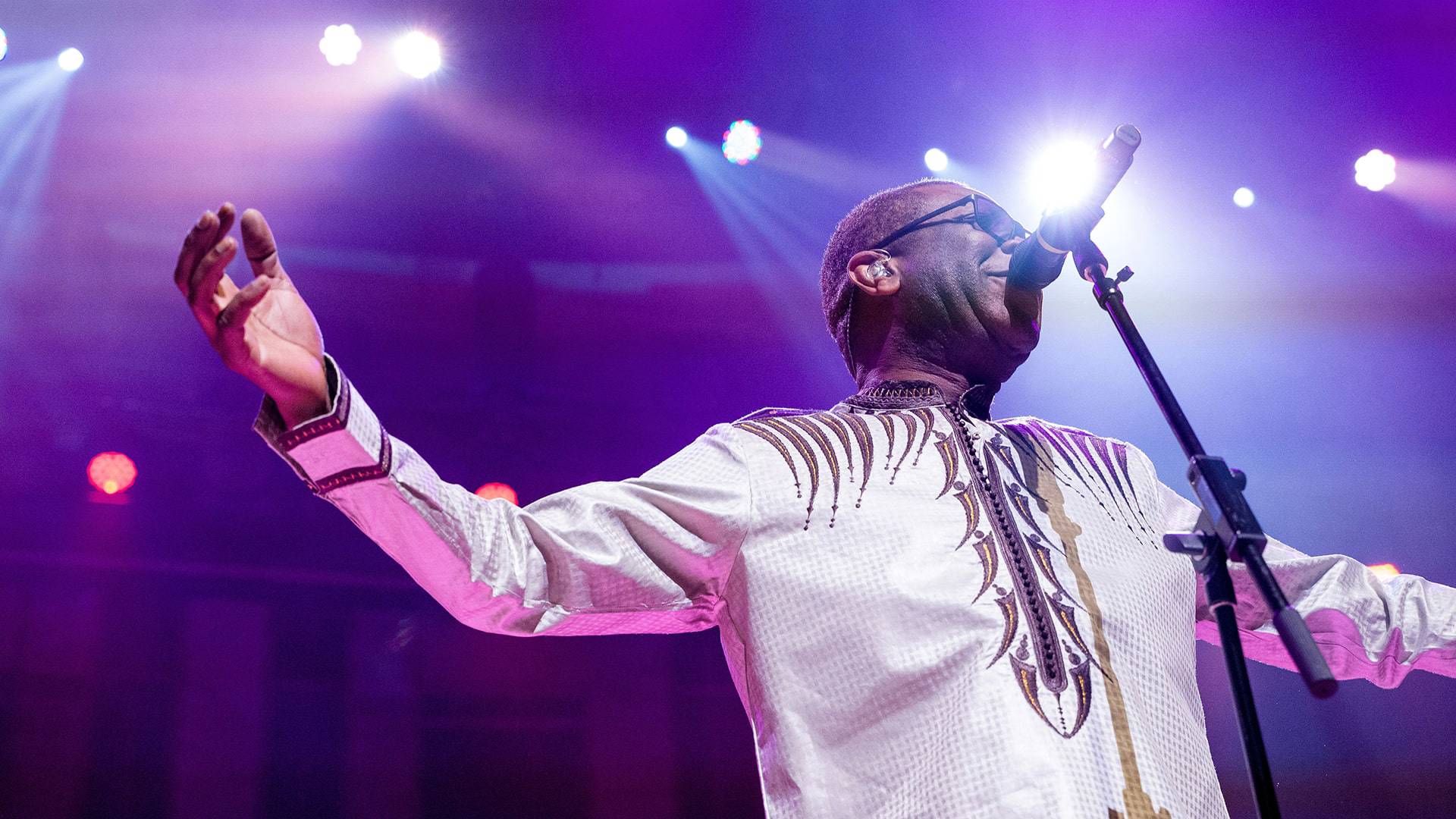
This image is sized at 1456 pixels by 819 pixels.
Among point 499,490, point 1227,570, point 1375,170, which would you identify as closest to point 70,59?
point 499,490

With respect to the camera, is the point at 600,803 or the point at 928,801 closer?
the point at 928,801

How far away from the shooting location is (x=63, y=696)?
184 inches

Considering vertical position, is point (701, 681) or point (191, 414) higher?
point (191, 414)

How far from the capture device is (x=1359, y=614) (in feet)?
7.05

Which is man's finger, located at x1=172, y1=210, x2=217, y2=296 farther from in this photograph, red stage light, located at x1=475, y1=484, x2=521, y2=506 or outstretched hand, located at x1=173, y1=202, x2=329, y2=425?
red stage light, located at x1=475, y1=484, x2=521, y2=506

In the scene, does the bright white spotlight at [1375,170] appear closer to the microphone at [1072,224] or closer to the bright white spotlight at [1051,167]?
the bright white spotlight at [1051,167]

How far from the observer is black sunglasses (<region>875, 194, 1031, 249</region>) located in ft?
7.82

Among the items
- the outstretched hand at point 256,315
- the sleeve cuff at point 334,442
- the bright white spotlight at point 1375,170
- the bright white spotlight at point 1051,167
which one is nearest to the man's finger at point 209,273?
the outstretched hand at point 256,315

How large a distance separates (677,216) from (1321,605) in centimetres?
404

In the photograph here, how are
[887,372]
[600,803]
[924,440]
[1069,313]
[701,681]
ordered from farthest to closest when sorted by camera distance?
[1069,313], [701,681], [600,803], [887,372], [924,440]

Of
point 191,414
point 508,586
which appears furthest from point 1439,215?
point 191,414

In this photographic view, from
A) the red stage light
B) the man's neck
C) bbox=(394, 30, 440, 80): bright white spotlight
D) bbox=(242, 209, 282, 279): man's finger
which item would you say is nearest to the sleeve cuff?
bbox=(242, 209, 282, 279): man's finger

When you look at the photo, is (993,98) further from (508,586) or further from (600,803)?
(508,586)

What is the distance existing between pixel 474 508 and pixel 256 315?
0.40 m
